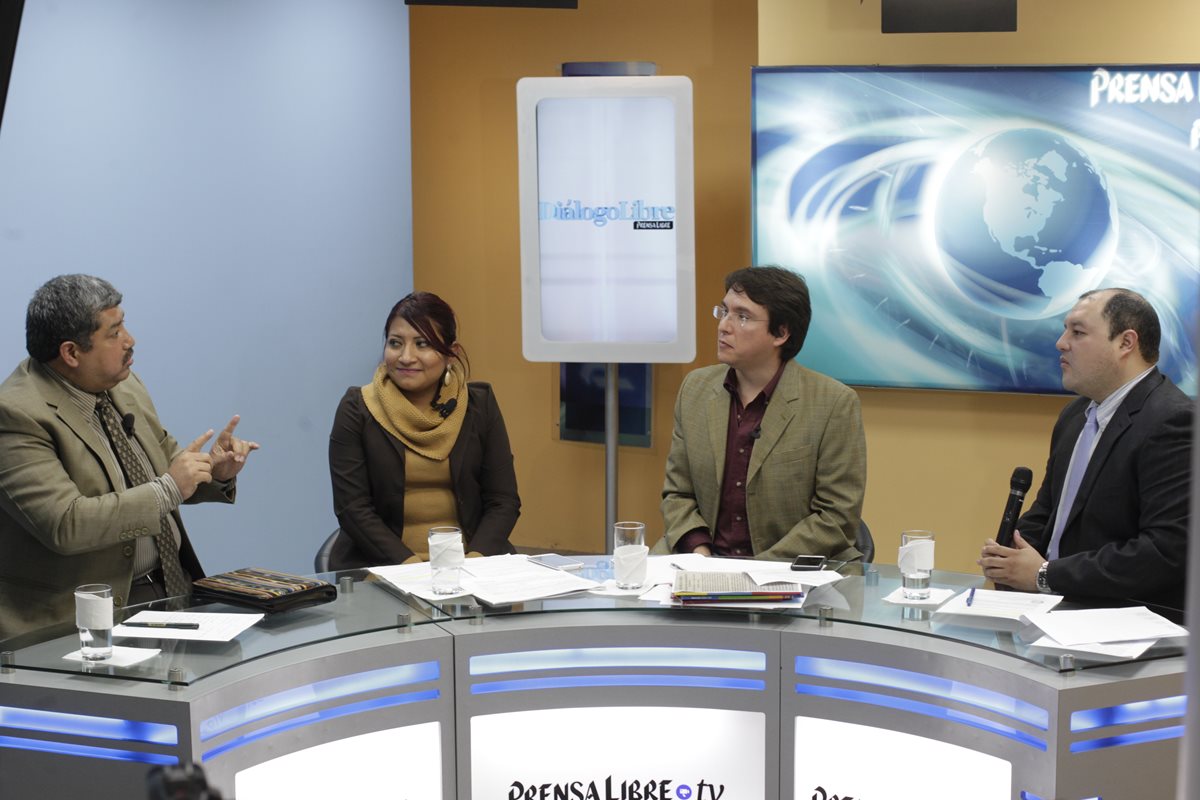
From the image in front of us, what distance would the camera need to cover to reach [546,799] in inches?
101

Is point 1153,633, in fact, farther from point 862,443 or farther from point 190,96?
point 190,96

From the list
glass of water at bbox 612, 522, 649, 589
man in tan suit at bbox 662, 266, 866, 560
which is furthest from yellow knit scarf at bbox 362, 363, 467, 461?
glass of water at bbox 612, 522, 649, 589

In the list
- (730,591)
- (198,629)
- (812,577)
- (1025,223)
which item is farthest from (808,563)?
(1025,223)

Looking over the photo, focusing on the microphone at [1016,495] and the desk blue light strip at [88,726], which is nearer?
the desk blue light strip at [88,726]

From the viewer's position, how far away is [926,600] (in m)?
2.64

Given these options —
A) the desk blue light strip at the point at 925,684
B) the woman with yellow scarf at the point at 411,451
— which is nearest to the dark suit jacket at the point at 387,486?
the woman with yellow scarf at the point at 411,451

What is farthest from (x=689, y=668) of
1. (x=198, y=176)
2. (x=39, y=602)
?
(x=198, y=176)

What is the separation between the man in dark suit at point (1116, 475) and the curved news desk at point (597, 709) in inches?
12.0

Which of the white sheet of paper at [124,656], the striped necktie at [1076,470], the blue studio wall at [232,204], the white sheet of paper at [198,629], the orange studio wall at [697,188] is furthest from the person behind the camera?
the orange studio wall at [697,188]

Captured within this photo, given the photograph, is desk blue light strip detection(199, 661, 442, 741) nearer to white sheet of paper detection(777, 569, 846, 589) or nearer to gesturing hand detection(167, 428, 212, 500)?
white sheet of paper detection(777, 569, 846, 589)

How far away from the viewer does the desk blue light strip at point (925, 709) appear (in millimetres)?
2242

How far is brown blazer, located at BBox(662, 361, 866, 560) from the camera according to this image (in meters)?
3.55

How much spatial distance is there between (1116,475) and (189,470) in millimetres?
2333

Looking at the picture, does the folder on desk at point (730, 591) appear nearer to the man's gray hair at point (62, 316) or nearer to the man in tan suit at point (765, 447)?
the man in tan suit at point (765, 447)
